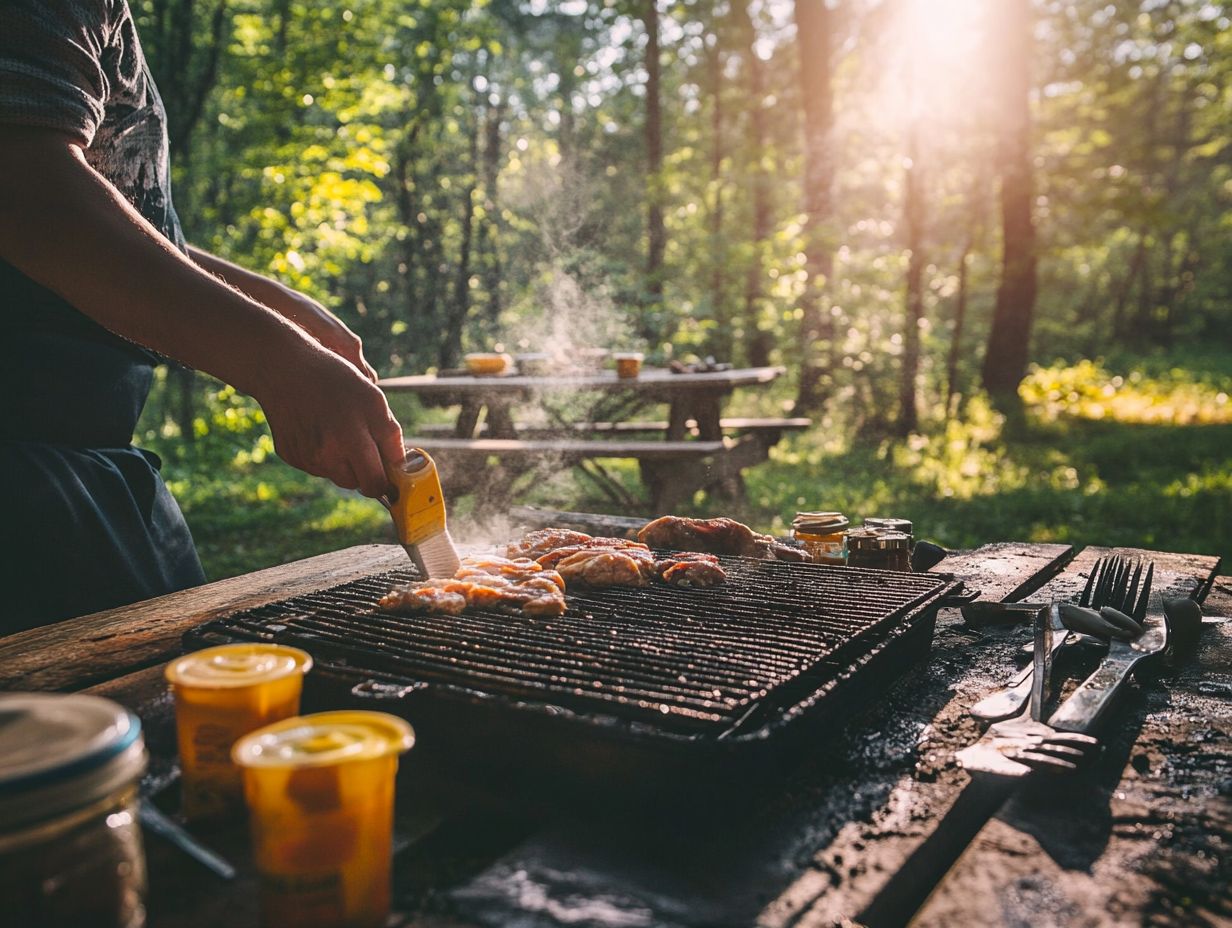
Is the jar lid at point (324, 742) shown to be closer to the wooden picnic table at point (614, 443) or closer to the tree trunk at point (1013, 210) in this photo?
the wooden picnic table at point (614, 443)

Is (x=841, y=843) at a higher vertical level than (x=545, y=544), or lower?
lower

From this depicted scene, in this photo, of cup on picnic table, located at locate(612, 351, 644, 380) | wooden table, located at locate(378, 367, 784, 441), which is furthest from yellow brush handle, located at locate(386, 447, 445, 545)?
cup on picnic table, located at locate(612, 351, 644, 380)

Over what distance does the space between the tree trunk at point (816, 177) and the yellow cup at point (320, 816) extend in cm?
1360

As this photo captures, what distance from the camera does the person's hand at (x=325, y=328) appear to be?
3010 millimetres

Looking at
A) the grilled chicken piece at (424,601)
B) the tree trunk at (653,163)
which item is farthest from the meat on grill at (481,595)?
the tree trunk at (653,163)

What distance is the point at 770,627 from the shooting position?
88.4 inches

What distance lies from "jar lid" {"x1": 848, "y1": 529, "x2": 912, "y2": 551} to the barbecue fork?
62cm

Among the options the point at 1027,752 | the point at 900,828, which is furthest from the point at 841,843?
the point at 1027,752

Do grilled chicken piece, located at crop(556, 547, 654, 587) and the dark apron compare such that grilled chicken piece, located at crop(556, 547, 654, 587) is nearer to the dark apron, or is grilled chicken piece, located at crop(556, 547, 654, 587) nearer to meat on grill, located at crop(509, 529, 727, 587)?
meat on grill, located at crop(509, 529, 727, 587)

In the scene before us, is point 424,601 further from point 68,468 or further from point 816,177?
point 816,177

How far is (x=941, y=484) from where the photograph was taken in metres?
10.1

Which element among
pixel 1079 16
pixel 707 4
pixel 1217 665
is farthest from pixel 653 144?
pixel 1217 665

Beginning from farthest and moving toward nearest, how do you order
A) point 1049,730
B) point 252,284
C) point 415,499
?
point 252,284, point 415,499, point 1049,730

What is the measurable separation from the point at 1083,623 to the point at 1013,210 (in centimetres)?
1315
